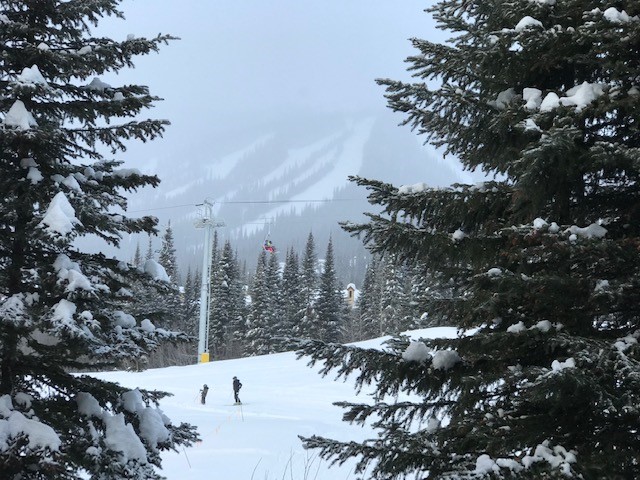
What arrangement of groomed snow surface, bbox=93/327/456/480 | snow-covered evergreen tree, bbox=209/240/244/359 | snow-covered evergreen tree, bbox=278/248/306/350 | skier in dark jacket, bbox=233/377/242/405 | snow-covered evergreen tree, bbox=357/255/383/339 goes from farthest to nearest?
1. snow-covered evergreen tree, bbox=357/255/383/339
2. snow-covered evergreen tree, bbox=209/240/244/359
3. snow-covered evergreen tree, bbox=278/248/306/350
4. skier in dark jacket, bbox=233/377/242/405
5. groomed snow surface, bbox=93/327/456/480

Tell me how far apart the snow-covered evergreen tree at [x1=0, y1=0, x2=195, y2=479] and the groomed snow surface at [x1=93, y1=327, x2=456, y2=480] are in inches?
70.7

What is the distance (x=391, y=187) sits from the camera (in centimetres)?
412

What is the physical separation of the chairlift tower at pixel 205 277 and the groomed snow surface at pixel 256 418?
207 cm

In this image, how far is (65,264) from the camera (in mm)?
4773

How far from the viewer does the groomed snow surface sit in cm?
1240

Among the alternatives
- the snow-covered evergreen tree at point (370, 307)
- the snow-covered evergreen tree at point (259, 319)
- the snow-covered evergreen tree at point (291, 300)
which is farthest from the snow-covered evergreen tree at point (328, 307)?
the snow-covered evergreen tree at point (370, 307)

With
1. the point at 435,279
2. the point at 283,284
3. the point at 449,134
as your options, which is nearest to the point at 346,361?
the point at 435,279

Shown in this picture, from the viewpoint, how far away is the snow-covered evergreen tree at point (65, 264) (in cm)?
448

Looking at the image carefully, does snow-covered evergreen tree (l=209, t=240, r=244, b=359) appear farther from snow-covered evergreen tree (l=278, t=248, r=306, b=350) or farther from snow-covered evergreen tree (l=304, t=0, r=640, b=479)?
snow-covered evergreen tree (l=304, t=0, r=640, b=479)

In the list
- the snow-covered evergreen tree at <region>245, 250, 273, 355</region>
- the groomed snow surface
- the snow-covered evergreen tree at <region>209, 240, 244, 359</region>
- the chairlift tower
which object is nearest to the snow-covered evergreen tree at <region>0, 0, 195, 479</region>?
the groomed snow surface

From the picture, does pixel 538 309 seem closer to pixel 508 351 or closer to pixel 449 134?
pixel 508 351

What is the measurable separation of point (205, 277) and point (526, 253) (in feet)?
116

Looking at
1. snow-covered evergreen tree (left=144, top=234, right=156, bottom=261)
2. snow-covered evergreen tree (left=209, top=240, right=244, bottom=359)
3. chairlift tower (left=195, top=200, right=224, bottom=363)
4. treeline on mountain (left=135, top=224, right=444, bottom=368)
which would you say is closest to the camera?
snow-covered evergreen tree (left=144, top=234, right=156, bottom=261)

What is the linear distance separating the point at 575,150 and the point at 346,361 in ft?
7.12
